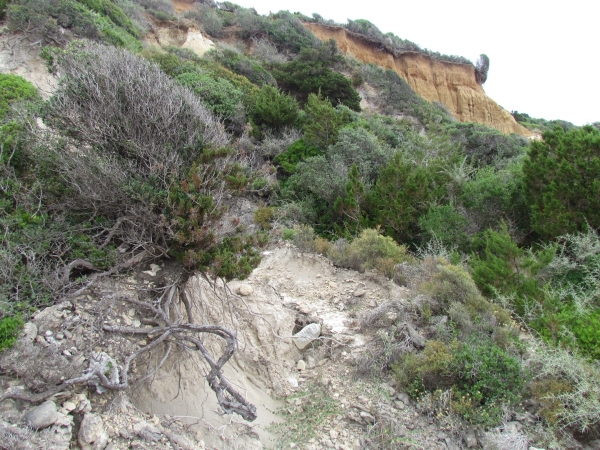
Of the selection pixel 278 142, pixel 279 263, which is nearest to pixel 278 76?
pixel 278 142

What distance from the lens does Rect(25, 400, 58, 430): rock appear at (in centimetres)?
275

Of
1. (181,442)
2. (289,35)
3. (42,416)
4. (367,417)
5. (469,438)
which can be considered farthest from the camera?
(289,35)

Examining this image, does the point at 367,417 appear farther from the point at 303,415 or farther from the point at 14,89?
the point at 14,89

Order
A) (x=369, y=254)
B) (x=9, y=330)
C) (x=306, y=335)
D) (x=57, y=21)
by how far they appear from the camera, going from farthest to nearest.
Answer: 1. (x=57, y=21)
2. (x=369, y=254)
3. (x=306, y=335)
4. (x=9, y=330)

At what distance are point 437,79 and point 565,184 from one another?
2893cm

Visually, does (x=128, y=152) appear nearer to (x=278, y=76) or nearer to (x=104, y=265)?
(x=104, y=265)

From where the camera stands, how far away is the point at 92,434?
9.51ft

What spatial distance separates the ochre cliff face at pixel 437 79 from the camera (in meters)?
32.1

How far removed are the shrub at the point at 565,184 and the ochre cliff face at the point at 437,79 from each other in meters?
25.3

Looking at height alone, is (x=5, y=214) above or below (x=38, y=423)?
above

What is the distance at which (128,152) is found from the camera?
462 cm

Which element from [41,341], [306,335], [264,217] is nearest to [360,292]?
[306,335]

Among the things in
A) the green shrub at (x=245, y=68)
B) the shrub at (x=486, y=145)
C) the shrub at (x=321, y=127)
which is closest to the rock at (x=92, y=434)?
the shrub at (x=321, y=127)

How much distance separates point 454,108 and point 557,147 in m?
26.6
